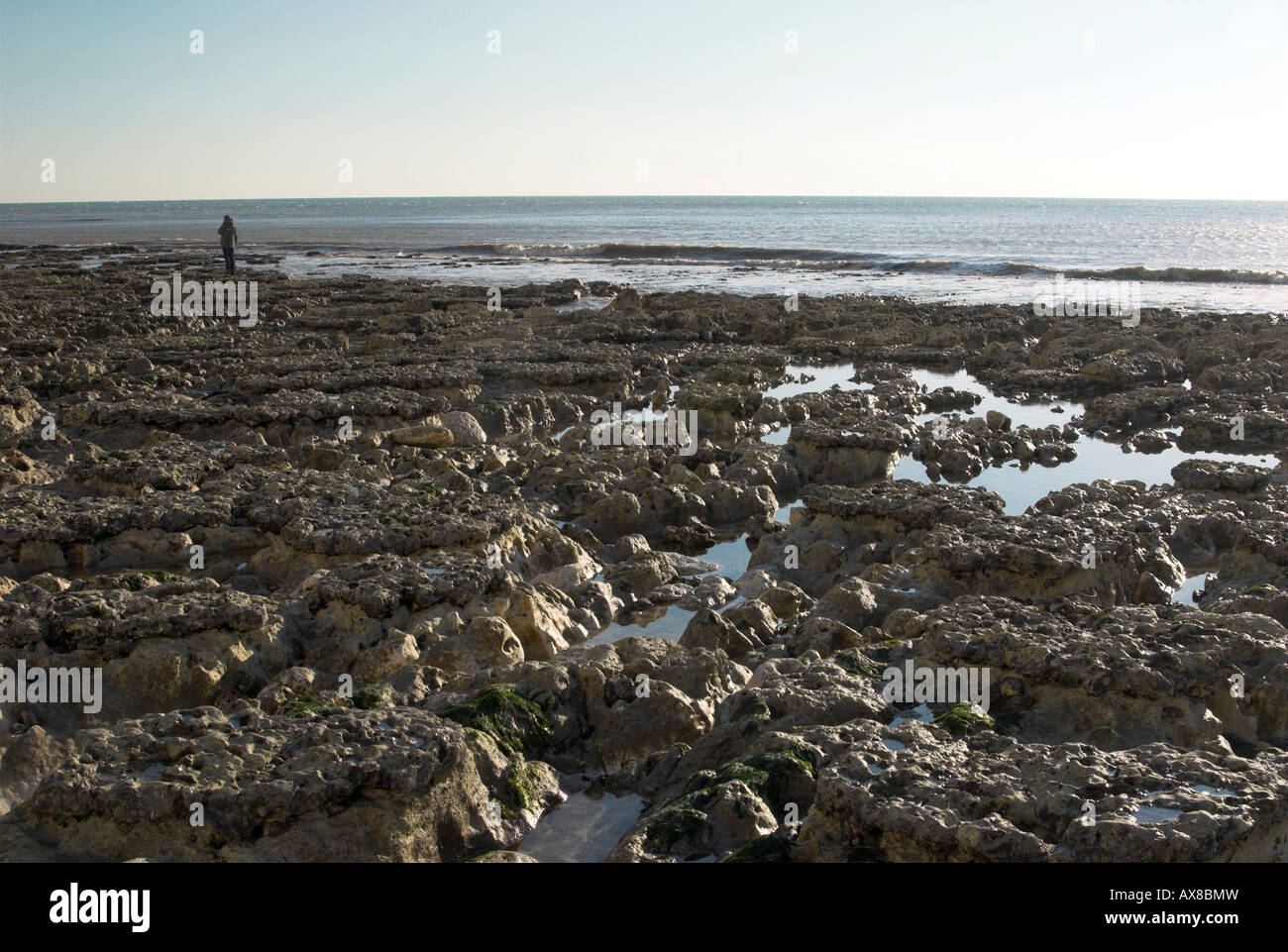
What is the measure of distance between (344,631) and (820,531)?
3.85 metres

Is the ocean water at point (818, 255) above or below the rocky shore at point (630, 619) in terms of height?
above

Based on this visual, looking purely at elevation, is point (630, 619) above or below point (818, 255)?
below

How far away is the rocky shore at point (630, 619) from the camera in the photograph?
A: 3.84 metres

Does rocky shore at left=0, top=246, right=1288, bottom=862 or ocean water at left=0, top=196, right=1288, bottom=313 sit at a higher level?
ocean water at left=0, top=196, right=1288, bottom=313

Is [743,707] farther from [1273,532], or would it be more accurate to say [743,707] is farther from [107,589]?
[1273,532]

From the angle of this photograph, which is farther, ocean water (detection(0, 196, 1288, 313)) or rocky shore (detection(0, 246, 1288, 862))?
ocean water (detection(0, 196, 1288, 313))

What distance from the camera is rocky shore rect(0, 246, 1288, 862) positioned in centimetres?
384

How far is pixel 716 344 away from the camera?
752 inches

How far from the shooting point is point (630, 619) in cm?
673

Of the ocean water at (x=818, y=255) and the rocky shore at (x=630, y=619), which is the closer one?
the rocky shore at (x=630, y=619)

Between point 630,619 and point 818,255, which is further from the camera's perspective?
point 818,255
